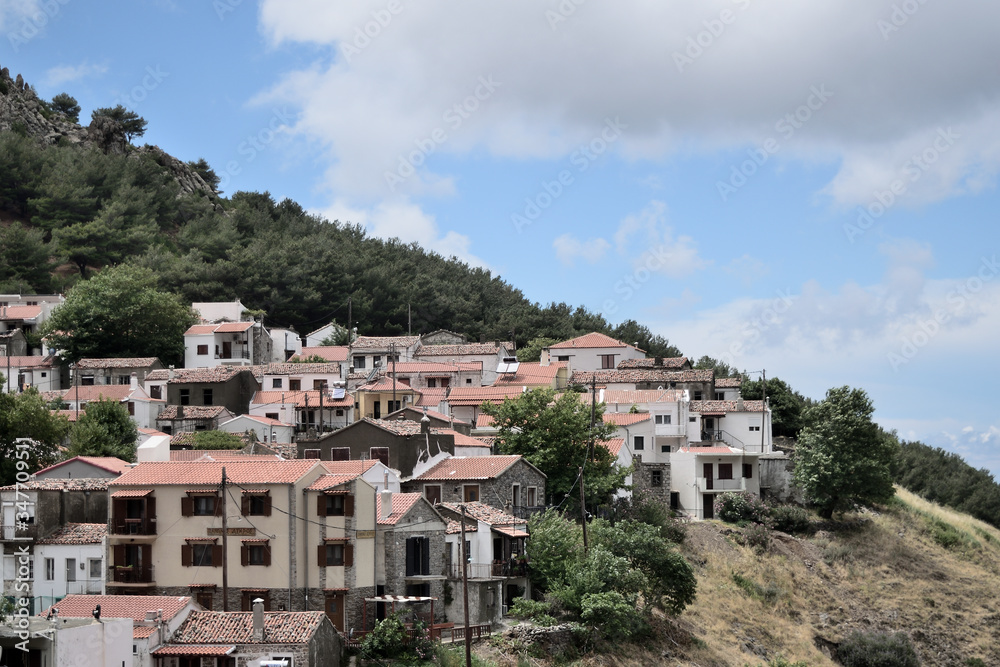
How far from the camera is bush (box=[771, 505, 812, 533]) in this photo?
212ft

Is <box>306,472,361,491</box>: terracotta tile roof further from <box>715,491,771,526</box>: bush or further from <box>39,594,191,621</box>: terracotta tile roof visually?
<box>715,491,771,526</box>: bush

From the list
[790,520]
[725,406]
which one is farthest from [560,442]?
[725,406]

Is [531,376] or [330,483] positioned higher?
[531,376]

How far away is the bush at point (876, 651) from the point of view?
53.2m

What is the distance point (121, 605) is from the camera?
3659 cm

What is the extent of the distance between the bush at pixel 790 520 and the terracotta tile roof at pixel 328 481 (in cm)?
2987

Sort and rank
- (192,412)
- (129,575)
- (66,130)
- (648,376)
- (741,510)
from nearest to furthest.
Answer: (129,575) < (741,510) < (192,412) < (648,376) < (66,130)

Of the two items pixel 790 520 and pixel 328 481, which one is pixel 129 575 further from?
pixel 790 520

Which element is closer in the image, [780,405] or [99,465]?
[99,465]

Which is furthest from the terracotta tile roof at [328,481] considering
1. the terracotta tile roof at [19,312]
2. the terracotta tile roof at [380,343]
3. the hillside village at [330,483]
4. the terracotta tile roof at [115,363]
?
the terracotta tile roof at [19,312]

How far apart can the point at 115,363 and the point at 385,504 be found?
40.1 m

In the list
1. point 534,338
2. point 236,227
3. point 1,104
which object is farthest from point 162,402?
point 1,104

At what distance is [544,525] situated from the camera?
49469 millimetres

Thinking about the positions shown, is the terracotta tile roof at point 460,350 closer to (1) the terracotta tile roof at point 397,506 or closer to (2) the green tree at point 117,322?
(2) the green tree at point 117,322
